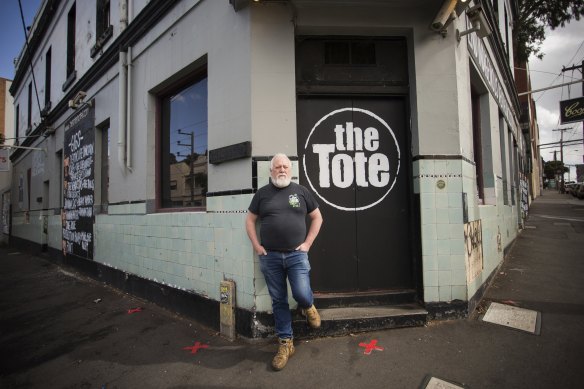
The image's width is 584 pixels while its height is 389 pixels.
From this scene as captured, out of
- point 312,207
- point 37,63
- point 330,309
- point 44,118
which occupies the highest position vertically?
point 37,63

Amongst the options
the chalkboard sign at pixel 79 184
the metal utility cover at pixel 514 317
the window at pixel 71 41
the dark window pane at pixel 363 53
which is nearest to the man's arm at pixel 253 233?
the dark window pane at pixel 363 53

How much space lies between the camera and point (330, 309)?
3.96 metres

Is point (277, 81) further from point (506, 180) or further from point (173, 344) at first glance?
point (506, 180)

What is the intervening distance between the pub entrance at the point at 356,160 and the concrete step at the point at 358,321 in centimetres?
34

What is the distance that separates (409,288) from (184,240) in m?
3.07

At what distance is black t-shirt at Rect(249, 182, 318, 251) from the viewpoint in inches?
125

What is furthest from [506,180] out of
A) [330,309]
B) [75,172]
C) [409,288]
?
[75,172]

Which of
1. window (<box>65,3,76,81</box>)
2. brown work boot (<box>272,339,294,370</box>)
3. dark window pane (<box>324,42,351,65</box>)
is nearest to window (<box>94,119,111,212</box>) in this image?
window (<box>65,3,76,81</box>)

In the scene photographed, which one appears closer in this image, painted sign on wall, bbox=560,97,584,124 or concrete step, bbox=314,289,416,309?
concrete step, bbox=314,289,416,309

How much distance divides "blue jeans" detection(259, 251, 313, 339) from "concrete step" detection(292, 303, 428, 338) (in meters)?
0.43

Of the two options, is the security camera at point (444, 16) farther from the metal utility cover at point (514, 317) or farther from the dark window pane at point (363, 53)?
the metal utility cover at point (514, 317)

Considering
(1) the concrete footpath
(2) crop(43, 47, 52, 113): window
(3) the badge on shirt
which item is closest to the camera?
(1) the concrete footpath

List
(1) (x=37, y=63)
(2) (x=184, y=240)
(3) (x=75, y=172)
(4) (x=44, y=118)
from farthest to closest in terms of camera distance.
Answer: (1) (x=37, y=63) < (4) (x=44, y=118) < (3) (x=75, y=172) < (2) (x=184, y=240)

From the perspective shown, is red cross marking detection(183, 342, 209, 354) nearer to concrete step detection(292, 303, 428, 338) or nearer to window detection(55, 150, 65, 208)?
concrete step detection(292, 303, 428, 338)
